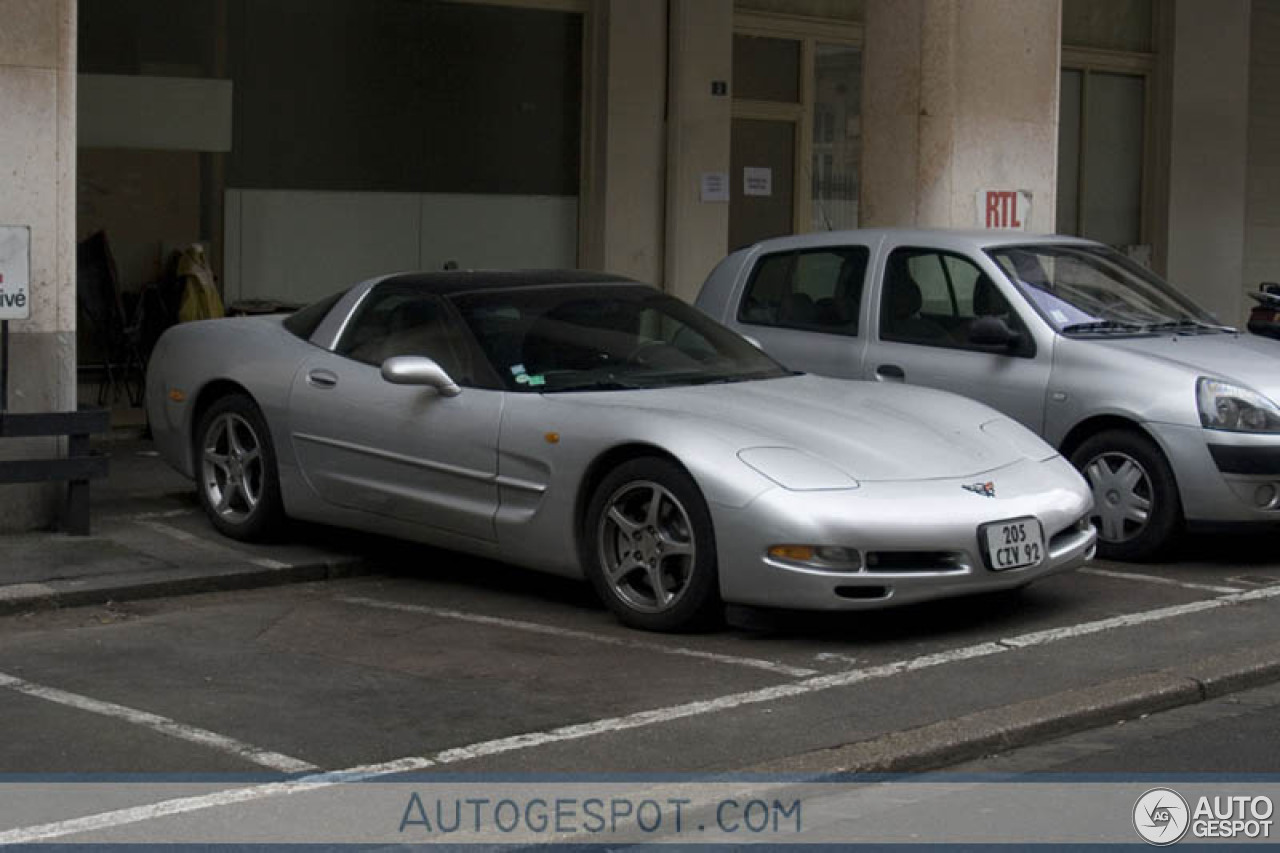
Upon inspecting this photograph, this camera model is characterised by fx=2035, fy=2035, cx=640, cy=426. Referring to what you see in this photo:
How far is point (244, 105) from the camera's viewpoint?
14.3 metres

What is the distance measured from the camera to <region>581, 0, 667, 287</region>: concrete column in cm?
1591

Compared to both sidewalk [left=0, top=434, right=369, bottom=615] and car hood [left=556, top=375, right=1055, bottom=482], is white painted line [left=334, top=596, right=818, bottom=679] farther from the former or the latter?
car hood [left=556, top=375, right=1055, bottom=482]

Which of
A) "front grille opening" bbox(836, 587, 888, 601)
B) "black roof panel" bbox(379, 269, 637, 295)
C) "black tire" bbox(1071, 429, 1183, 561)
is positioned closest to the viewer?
"front grille opening" bbox(836, 587, 888, 601)

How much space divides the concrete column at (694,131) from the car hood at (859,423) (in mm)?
7293

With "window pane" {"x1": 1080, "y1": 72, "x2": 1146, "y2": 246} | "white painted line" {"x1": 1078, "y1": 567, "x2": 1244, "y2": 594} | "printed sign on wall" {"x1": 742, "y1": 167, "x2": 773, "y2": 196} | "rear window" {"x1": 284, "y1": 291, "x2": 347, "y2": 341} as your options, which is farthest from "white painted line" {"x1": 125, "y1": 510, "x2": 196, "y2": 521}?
"window pane" {"x1": 1080, "y1": 72, "x2": 1146, "y2": 246}

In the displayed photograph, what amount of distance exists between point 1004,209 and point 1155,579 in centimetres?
480

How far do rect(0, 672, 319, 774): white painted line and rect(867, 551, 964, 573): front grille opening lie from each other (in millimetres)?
2454

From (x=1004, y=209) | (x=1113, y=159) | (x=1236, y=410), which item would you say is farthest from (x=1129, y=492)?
(x=1113, y=159)

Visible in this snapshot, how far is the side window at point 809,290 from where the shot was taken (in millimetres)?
10773

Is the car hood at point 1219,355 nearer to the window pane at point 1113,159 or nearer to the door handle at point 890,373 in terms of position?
the door handle at point 890,373

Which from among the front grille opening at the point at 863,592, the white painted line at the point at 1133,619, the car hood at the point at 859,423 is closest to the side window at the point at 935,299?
the car hood at the point at 859,423

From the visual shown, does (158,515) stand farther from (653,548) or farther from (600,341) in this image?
(653,548)

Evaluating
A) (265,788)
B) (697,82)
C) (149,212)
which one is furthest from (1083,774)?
(697,82)

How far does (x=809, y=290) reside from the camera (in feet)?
36.1
